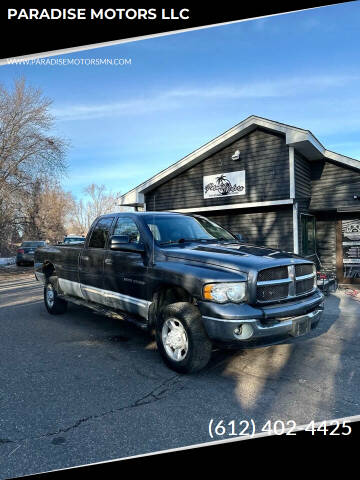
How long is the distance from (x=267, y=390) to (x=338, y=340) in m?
2.29

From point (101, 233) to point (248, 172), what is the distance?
24.7ft

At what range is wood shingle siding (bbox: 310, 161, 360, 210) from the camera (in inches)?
419

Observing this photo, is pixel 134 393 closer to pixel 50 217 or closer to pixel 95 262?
pixel 95 262

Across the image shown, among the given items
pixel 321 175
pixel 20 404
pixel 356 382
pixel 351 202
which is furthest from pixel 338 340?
pixel 321 175

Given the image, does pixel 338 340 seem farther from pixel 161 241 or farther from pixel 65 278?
pixel 65 278

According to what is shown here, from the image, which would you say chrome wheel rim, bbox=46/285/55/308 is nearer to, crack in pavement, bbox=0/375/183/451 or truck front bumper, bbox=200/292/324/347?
crack in pavement, bbox=0/375/183/451

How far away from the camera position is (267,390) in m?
3.41

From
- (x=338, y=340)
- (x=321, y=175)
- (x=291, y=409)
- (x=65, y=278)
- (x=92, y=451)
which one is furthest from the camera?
(x=321, y=175)

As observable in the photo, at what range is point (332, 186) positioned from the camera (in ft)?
36.9

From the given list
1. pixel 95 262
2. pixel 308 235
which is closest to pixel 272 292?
pixel 95 262

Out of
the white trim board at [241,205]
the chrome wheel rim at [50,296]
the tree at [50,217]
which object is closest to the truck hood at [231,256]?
the chrome wheel rim at [50,296]

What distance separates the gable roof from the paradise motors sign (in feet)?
3.15

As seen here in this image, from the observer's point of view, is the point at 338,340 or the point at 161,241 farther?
the point at 338,340

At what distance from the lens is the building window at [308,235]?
1108cm
